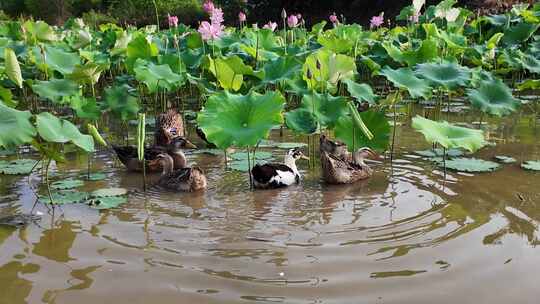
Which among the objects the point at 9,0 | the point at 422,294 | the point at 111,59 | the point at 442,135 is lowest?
the point at 422,294

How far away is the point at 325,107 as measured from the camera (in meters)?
4.78

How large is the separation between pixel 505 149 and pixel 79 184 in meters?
3.59

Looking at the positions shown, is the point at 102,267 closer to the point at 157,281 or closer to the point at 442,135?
the point at 157,281

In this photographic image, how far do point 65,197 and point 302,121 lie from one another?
6.07 ft

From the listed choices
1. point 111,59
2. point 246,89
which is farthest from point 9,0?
point 246,89

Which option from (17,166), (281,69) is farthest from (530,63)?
(17,166)

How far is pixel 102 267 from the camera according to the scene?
2914mm

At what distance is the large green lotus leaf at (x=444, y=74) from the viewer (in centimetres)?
511

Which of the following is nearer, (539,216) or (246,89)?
(539,216)

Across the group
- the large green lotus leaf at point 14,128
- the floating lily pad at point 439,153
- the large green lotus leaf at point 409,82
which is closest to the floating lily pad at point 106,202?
the large green lotus leaf at point 14,128

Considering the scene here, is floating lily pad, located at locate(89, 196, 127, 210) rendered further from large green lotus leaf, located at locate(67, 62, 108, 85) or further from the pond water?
large green lotus leaf, located at locate(67, 62, 108, 85)

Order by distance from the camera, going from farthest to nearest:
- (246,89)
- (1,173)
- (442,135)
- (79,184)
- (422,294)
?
(246,89) < (1,173) < (79,184) < (442,135) < (422,294)

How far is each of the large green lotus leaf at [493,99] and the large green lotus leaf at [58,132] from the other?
3199 mm

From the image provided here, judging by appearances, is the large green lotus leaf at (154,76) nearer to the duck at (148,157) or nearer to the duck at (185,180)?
the duck at (148,157)
